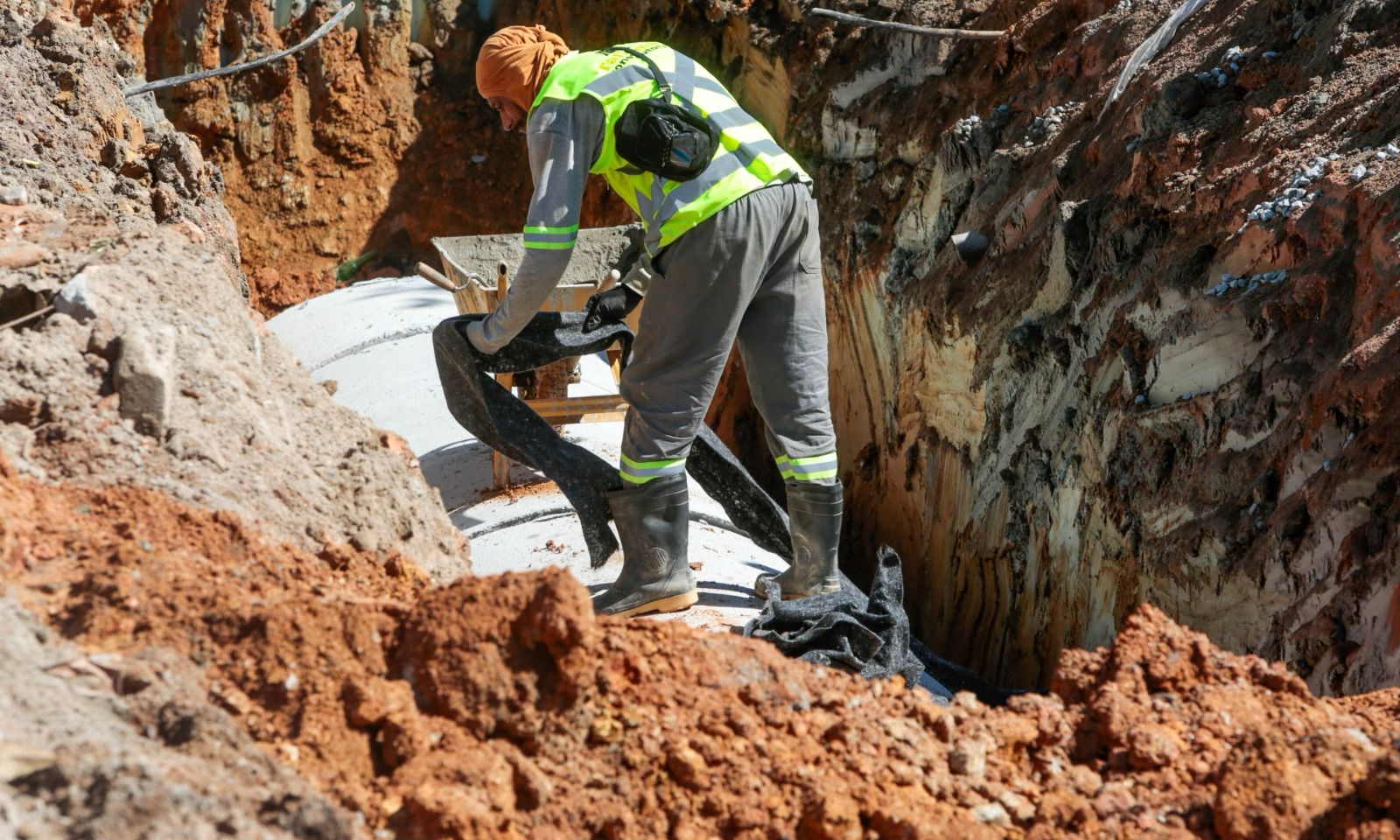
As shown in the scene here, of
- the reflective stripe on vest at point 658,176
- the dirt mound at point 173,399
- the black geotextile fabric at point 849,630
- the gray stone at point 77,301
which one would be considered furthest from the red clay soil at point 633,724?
the reflective stripe on vest at point 658,176

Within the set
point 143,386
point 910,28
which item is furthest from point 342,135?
point 143,386

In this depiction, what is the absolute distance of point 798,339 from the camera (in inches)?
175

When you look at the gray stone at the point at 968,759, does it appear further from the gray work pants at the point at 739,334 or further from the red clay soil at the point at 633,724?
the gray work pants at the point at 739,334

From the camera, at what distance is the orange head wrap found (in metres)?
4.18

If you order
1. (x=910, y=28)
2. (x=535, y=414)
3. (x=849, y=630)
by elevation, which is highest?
(x=910, y=28)

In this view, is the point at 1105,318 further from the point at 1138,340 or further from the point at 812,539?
the point at 812,539

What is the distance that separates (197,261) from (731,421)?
18.3 feet

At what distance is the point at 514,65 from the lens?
4.17m

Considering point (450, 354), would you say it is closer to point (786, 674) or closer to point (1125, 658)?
point (786, 674)

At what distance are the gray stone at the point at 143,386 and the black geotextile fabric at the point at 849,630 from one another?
1979 millimetres

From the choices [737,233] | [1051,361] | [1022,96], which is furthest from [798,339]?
[1022,96]

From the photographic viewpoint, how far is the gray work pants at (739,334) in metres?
4.16

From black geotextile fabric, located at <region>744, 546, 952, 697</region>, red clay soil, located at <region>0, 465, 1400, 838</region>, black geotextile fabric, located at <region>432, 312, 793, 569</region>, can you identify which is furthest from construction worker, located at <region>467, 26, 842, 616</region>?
red clay soil, located at <region>0, 465, 1400, 838</region>

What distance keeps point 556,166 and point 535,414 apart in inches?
41.2
